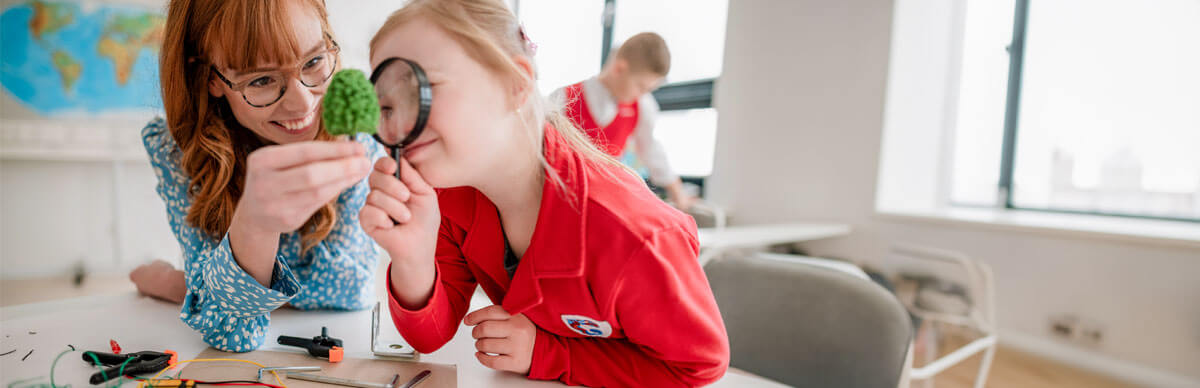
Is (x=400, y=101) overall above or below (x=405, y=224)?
above

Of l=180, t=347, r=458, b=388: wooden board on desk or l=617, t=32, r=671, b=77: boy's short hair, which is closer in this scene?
l=180, t=347, r=458, b=388: wooden board on desk

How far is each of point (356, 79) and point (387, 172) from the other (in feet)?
0.34

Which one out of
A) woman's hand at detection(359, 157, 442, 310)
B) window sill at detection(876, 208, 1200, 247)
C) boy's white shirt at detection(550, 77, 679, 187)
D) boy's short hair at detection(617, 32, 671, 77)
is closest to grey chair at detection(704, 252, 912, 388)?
woman's hand at detection(359, 157, 442, 310)

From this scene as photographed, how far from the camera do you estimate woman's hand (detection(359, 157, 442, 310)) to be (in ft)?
1.97

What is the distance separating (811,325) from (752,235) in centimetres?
147

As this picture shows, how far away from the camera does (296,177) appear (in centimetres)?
53

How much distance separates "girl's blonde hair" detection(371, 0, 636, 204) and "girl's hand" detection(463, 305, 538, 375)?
0.20 m

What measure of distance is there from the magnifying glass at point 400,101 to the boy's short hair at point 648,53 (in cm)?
185

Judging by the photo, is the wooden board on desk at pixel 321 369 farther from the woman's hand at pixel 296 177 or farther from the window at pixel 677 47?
the window at pixel 677 47

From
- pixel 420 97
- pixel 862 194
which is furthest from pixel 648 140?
pixel 420 97

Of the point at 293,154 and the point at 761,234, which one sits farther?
the point at 761,234

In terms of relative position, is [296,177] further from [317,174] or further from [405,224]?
[405,224]

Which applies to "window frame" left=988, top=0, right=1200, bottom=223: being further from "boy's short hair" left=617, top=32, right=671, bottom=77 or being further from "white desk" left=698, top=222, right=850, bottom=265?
"boy's short hair" left=617, top=32, right=671, bottom=77

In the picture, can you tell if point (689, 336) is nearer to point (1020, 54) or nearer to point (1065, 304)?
point (1065, 304)
